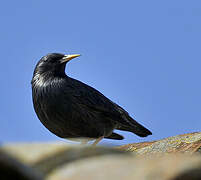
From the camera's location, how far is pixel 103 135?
23.9 ft

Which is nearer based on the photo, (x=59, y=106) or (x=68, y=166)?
(x=68, y=166)

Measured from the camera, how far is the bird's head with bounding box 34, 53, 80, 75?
7.75 m

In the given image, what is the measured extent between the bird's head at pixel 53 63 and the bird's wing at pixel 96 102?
29cm

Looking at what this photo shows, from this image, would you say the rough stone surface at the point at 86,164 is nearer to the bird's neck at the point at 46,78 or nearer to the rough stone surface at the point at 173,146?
the rough stone surface at the point at 173,146

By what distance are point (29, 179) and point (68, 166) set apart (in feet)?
1.08

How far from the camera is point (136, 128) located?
796 cm

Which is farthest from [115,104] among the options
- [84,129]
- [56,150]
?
[56,150]

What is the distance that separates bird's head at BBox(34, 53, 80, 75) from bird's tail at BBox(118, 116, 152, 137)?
136cm

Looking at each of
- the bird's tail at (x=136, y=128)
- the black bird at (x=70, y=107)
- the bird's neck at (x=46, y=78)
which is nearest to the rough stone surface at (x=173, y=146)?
the black bird at (x=70, y=107)

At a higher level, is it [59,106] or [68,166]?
[59,106]

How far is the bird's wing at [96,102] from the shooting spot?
7.28m

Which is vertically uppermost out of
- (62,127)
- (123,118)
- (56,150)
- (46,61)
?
(46,61)

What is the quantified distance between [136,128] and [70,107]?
4.71 ft

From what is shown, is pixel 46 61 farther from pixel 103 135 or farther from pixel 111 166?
pixel 111 166
